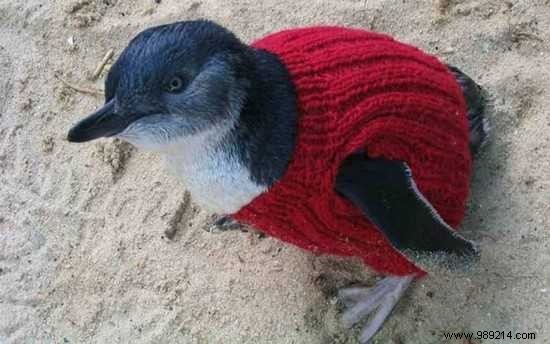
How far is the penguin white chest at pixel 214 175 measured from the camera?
1.45 metres

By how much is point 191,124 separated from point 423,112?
50cm

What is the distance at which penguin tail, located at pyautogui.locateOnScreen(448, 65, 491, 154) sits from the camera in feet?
6.40

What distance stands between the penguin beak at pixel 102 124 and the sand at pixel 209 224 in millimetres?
820

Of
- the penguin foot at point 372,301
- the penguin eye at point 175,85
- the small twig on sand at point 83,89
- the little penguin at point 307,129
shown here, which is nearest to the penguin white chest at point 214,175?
the little penguin at point 307,129

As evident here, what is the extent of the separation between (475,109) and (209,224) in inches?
30.3

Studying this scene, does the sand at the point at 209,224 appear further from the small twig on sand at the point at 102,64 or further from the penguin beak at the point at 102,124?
the penguin beak at the point at 102,124

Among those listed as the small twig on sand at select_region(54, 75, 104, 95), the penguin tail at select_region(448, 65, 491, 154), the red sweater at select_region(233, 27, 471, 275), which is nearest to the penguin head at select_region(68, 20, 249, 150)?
the red sweater at select_region(233, 27, 471, 275)

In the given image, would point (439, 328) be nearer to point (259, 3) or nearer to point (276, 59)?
point (276, 59)

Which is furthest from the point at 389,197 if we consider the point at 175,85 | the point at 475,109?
the point at 475,109

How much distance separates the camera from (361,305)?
2.00m

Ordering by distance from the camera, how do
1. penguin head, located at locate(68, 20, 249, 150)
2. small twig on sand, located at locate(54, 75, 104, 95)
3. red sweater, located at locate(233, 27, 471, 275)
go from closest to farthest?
penguin head, located at locate(68, 20, 249, 150), red sweater, located at locate(233, 27, 471, 275), small twig on sand, located at locate(54, 75, 104, 95)

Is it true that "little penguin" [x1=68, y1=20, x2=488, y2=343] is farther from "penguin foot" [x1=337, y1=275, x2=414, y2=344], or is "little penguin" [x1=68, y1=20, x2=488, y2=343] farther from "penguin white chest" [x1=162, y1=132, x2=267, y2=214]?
"penguin foot" [x1=337, y1=275, x2=414, y2=344]

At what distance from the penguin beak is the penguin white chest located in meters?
0.12

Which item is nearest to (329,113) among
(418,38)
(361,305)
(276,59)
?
(276,59)
